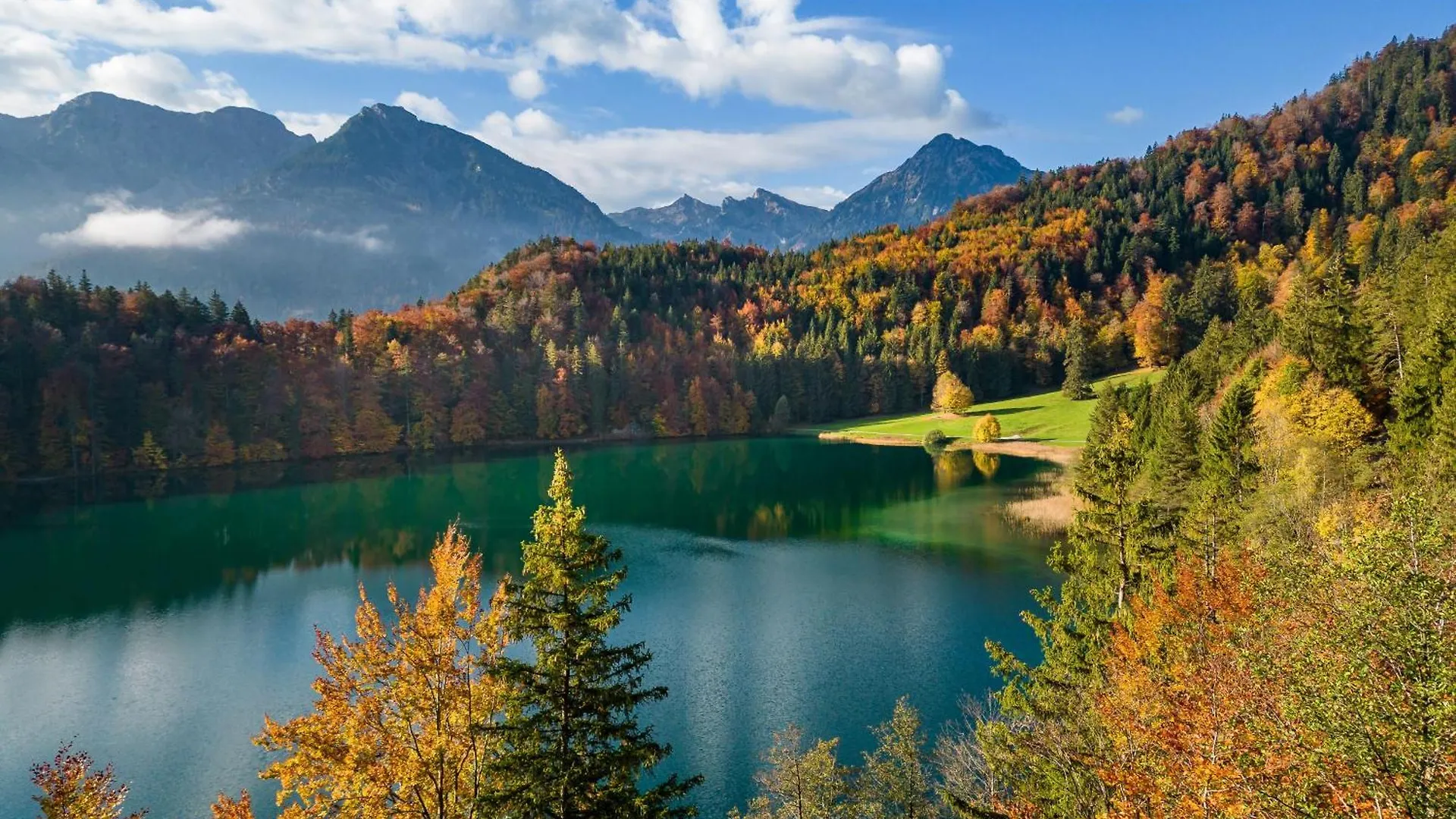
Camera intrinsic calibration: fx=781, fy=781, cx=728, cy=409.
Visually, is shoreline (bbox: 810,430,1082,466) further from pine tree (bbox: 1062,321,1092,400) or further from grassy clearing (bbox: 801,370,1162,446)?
pine tree (bbox: 1062,321,1092,400)

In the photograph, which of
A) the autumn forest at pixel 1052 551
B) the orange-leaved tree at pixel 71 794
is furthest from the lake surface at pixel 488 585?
the orange-leaved tree at pixel 71 794

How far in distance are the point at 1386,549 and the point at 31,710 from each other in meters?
47.7

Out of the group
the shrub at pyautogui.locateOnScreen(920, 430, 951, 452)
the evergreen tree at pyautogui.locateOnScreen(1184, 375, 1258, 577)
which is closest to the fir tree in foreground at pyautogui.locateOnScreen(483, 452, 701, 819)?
the evergreen tree at pyautogui.locateOnScreen(1184, 375, 1258, 577)

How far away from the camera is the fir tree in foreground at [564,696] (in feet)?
47.5

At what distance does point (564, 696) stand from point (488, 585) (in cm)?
3785

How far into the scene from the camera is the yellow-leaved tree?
47.9ft

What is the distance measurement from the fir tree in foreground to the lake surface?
1269 cm

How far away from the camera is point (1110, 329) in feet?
476

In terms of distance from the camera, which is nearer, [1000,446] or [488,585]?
[488,585]

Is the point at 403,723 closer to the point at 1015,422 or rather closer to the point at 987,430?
the point at 987,430

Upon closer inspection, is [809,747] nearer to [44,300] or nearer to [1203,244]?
[44,300]

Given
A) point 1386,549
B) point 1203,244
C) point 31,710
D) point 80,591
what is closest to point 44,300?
point 80,591

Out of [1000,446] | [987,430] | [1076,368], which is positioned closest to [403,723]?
[1000,446]

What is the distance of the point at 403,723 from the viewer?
608 inches
